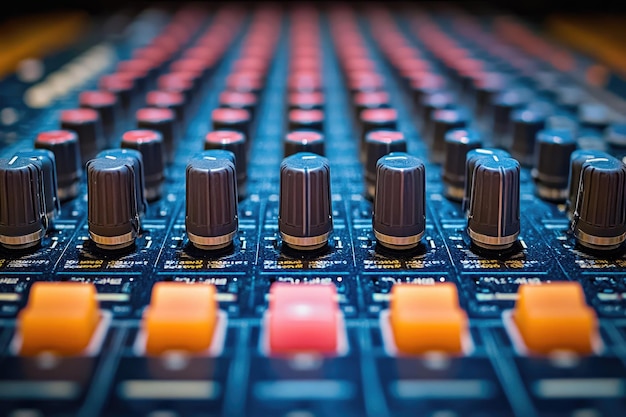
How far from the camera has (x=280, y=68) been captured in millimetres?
3324

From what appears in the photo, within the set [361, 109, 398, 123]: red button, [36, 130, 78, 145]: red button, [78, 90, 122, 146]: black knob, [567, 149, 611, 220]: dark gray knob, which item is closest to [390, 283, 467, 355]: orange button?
[567, 149, 611, 220]: dark gray knob

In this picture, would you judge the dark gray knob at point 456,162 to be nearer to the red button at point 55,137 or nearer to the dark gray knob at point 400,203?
the dark gray knob at point 400,203

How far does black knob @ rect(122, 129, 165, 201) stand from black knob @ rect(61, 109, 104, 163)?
276mm

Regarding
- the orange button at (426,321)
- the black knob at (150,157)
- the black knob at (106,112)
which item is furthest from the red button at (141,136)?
the orange button at (426,321)

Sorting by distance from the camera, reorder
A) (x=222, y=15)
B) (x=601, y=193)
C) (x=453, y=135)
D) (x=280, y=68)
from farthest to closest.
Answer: (x=222, y=15) → (x=280, y=68) → (x=453, y=135) → (x=601, y=193)

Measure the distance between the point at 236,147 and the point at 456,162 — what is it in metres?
0.57

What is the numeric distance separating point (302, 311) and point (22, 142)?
1391mm

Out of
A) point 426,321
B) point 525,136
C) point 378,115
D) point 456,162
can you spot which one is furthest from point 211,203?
point 525,136

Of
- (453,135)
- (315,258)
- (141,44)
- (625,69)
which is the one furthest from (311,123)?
(141,44)

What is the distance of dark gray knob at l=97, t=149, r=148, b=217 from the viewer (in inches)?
61.1

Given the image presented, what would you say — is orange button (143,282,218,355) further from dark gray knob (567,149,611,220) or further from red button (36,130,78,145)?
dark gray knob (567,149,611,220)

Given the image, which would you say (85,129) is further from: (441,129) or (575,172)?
(575,172)

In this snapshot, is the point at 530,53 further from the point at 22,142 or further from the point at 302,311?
the point at 302,311

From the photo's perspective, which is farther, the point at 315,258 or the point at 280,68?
the point at 280,68
